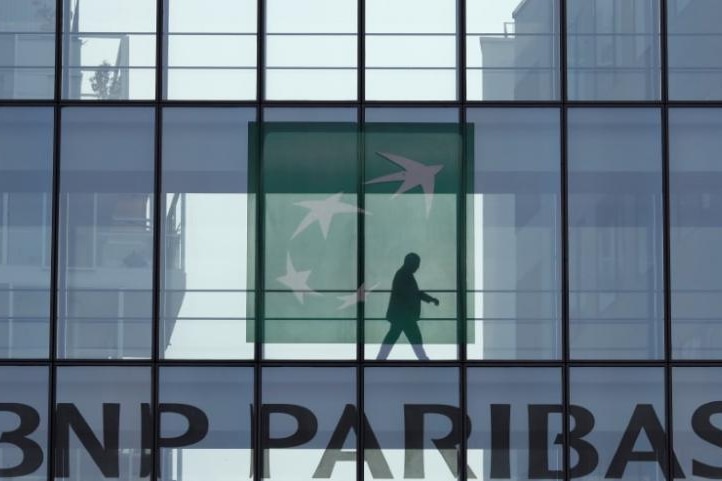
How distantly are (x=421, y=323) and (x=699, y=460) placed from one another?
3.83m

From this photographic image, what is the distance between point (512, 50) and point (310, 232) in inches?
137

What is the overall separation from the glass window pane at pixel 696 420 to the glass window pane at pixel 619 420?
20 cm

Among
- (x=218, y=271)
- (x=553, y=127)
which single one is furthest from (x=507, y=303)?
(x=218, y=271)

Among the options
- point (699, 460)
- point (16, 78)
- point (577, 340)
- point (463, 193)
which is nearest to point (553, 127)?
point (463, 193)

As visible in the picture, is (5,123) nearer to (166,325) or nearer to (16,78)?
(16,78)

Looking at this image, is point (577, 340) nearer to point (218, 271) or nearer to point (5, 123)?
point (218, 271)

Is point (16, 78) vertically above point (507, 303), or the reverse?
point (16, 78)

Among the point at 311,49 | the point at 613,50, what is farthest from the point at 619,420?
the point at 311,49

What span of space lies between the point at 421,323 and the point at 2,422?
Answer: 534 cm

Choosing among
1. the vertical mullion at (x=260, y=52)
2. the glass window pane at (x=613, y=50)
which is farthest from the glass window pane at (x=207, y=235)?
the glass window pane at (x=613, y=50)

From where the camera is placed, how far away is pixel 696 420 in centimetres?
1878

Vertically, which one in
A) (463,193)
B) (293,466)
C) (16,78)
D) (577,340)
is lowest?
(293,466)

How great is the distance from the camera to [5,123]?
63.1 feet

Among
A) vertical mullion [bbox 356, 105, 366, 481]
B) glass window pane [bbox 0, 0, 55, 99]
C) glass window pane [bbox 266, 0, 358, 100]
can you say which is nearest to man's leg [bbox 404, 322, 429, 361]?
vertical mullion [bbox 356, 105, 366, 481]
